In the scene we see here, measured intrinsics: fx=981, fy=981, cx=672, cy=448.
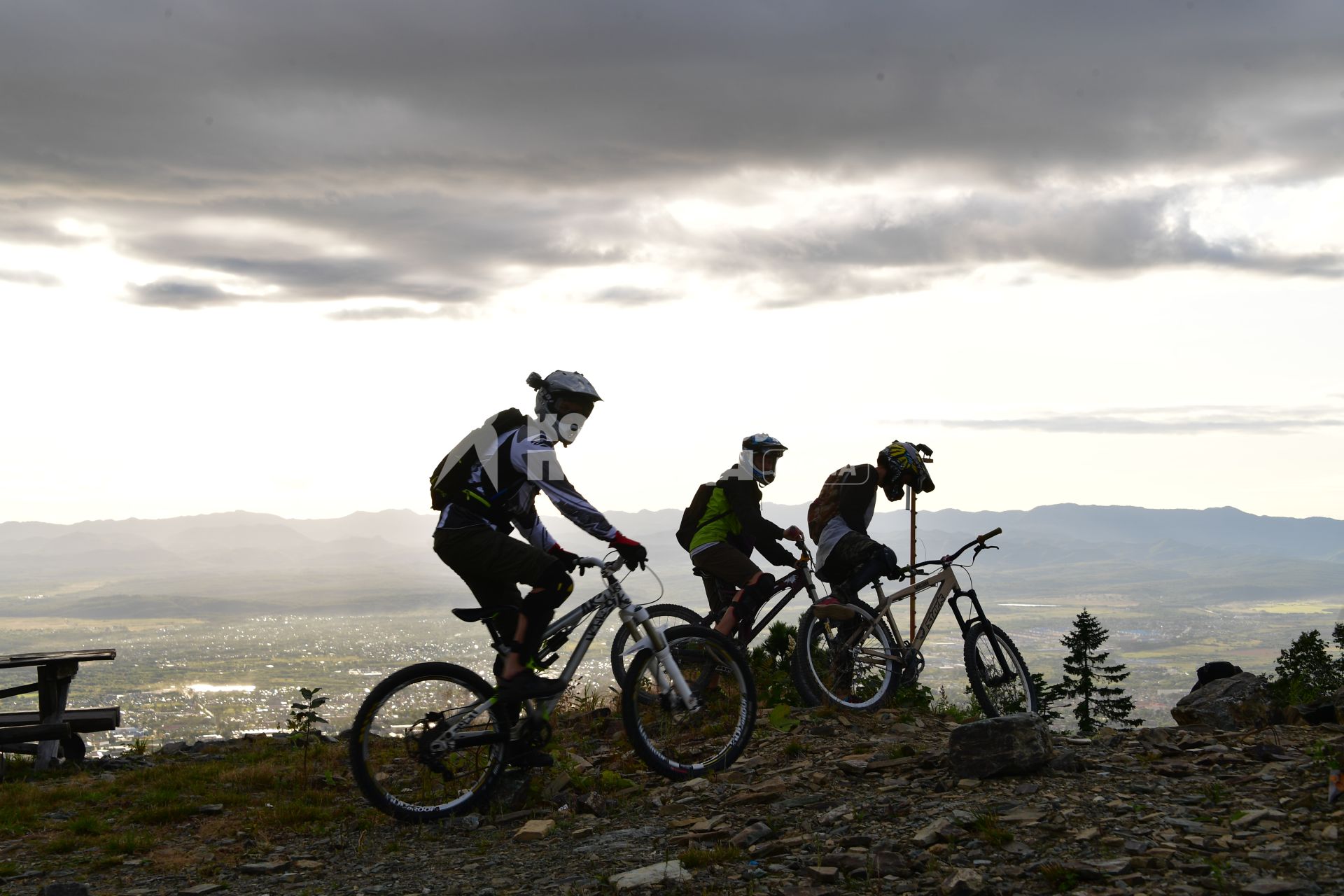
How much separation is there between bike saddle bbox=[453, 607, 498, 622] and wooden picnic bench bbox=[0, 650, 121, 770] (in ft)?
23.8

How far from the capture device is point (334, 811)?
867cm

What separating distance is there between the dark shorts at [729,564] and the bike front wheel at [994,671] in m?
2.43

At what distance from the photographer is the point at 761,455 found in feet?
36.3

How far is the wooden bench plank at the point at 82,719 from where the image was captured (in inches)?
489

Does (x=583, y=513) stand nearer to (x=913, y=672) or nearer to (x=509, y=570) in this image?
(x=509, y=570)

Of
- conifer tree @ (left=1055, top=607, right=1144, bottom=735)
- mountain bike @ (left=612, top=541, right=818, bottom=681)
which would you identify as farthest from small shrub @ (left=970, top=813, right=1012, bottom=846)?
conifer tree @ (left=1055, top=607, right=1144, bottom=735)

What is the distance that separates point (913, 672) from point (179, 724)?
509 feet

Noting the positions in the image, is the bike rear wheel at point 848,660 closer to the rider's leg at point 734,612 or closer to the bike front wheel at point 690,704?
the rider's leg at point 734,612

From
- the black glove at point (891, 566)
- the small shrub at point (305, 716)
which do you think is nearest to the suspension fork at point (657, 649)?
the black glove at point (891, 566)

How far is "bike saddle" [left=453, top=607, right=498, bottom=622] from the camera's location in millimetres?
7348

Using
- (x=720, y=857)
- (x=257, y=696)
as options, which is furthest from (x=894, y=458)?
(x=257, y=696)

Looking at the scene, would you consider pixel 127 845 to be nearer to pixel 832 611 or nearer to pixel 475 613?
pixel 475 613

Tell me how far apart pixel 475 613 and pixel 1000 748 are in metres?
4.20

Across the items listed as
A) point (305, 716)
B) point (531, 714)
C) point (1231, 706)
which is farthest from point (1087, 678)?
point (531, 714)
